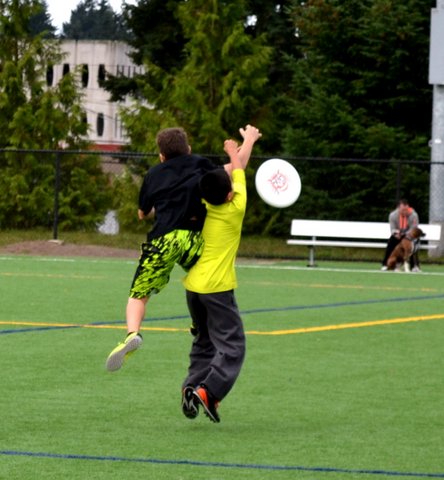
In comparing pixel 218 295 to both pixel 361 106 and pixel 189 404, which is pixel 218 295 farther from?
pixel 361 106

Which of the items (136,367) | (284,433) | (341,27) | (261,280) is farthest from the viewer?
(341,27)

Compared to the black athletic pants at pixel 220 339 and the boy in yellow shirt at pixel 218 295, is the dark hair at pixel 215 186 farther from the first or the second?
the black athletic pants at pixel 220 339

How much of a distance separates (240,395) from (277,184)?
1.47m

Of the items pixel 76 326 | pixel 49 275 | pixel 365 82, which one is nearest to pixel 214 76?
pixel 365 82

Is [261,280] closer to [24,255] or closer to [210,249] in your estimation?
[24,255]

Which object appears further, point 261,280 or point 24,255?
point 24,255

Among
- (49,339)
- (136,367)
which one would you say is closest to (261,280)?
(49,339)

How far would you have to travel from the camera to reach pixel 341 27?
3991 cm

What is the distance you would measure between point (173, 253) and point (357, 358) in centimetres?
426

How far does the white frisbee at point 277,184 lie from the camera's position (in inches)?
401

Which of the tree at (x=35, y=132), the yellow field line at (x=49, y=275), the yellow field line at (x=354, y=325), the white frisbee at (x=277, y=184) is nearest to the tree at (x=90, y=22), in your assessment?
the tree at (x=35, y=132)

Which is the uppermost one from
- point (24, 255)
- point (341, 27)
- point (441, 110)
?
point (341, 27)

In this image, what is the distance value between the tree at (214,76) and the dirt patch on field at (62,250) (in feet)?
30.7

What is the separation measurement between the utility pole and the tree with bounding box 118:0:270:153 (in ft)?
33.3
